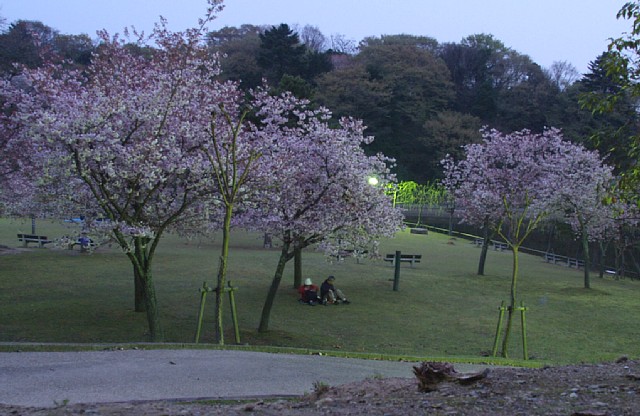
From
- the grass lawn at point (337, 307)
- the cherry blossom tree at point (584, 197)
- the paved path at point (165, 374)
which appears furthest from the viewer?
the cherry blossom tree at point (584, 197)

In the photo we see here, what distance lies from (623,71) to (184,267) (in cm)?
1993

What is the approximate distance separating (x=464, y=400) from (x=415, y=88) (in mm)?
69555

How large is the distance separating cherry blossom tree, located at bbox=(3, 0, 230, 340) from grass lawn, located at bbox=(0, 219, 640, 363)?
1523mm

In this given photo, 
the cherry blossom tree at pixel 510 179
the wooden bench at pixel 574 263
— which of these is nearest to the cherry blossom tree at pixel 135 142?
the cherry blossom tree at pixel 510 179

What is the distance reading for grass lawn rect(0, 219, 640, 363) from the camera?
1467 centimetres

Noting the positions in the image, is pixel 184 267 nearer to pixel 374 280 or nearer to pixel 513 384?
pixel 374 280

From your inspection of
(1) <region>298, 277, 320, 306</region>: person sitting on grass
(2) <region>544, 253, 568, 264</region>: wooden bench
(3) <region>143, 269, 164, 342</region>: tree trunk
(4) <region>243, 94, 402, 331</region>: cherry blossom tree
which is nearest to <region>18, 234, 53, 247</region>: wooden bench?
(1) <region>298, 277, 320, 306</region>: person sitting on grass

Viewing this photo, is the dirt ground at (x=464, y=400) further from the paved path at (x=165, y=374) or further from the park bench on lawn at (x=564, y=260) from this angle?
the park bench on lawn at (x=564, y=260)

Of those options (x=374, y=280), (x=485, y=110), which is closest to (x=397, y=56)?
(x=485, y=110)

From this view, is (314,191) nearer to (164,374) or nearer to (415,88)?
(164,374)

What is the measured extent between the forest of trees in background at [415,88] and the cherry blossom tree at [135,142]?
4559cm

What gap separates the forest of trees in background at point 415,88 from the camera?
6600 cm

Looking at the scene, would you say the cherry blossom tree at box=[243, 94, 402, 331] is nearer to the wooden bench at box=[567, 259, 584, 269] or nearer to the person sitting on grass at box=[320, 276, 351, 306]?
the person sitting on grass at box=[320, 276, 351, 306]

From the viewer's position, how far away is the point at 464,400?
19.2 ft
